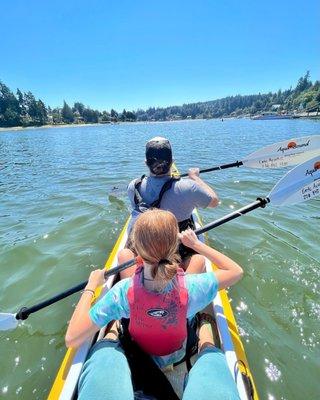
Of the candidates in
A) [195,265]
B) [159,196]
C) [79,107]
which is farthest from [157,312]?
[79,107]

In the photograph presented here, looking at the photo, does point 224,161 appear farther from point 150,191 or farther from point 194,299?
point 194,299

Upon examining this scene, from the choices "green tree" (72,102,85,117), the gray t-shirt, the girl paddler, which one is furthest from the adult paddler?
"green tree" (72,102,85,117)

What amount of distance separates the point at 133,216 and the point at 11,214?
257 inches

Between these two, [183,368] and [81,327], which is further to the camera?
[183,368]

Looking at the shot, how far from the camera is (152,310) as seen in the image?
88.0 inches

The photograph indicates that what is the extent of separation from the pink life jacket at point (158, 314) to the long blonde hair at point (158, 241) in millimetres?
186

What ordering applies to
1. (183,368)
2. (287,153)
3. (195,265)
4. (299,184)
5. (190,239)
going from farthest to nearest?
1. (287,153)
2. (299,184)
3. (195,265)
4. (190,239)
5. (183,368)

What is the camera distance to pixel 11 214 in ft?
30.9

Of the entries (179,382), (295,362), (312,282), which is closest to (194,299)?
(179,382)

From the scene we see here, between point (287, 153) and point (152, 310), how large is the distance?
21.5ft

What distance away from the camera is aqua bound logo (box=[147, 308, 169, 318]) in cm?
223

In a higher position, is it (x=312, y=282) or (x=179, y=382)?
(x=179, y=382)

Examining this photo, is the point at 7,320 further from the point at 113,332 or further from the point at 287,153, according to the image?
the point at 287,153

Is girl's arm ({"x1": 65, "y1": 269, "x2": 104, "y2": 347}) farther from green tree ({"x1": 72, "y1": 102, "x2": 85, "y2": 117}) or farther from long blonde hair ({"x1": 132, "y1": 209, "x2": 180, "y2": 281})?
green tree ({"x1": 72, "y1": 102, "x2": 85, "y2": 117})
